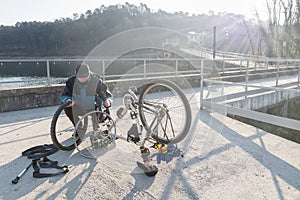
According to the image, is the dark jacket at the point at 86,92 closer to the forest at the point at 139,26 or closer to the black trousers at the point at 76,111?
the black trousers at the point at 76,111

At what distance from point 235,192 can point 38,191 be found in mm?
1665

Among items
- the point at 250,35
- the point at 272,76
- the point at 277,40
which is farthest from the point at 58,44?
the point at 272,76

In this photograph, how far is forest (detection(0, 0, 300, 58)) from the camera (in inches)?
838

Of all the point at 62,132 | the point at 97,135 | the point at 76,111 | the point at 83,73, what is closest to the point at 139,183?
the point at 97,135

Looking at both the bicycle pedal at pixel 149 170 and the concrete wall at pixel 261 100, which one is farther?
the concrete wall at pixel 261 100

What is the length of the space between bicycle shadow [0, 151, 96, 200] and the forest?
21.8 metres

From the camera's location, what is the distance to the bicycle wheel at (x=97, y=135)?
2.67 m

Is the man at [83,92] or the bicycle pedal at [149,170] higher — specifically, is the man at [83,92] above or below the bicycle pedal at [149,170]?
above

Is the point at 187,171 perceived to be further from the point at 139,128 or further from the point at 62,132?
the point at 62,132

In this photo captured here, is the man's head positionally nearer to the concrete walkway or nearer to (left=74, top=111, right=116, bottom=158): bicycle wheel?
(left=74, top=111, right=116, bottom=158): bicycle wheel

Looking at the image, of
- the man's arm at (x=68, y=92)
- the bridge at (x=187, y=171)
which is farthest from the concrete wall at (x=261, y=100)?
the man's arm at (x=68, y=92)

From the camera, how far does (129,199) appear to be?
1.84 m

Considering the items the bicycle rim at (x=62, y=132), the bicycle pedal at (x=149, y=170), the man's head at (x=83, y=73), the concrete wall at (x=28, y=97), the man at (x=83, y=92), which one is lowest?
the bicycle pedal at (x=149, y=170)

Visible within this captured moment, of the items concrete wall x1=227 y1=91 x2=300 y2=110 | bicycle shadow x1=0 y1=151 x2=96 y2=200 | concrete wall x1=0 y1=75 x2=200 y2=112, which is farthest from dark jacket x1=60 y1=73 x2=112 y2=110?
concrete wall x1=227 y1=91 x2=300 y2=110
